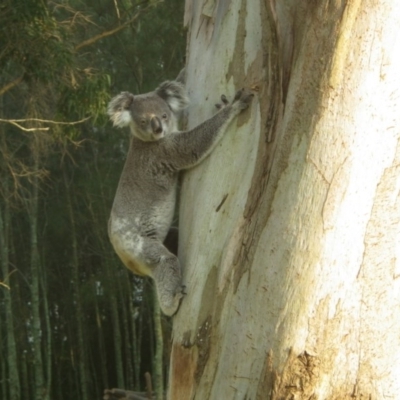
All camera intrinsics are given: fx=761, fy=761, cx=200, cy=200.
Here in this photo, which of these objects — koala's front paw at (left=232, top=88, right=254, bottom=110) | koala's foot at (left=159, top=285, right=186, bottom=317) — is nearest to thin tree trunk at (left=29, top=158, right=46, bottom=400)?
koala's foot at (left=159, top=285, right=186, bottom=317)

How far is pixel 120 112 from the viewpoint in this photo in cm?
362

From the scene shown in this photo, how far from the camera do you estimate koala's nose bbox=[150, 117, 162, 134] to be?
3448 millimetres

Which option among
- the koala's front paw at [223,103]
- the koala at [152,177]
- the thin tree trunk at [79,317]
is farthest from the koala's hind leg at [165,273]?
the thin tree trunk at [79,317]

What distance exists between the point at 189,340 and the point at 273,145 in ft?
1.92

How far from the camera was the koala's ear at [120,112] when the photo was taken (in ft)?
11.8

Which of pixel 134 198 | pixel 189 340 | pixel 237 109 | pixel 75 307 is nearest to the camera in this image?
pixel 189 340

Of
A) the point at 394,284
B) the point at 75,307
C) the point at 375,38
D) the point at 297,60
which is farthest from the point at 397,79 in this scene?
the point at 75,307

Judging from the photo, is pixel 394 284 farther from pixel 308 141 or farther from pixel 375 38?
pixel 375 38

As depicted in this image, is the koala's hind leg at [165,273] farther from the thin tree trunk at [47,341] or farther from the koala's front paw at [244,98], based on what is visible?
the thin tree trunk at [47,341]

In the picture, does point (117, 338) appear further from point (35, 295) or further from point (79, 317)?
point (35, 295)

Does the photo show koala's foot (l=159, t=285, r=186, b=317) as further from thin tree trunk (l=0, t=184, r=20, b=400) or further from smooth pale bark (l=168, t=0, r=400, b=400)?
thin tree trunk (l=0, t=184, r=20, b=400)

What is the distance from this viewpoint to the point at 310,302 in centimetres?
178

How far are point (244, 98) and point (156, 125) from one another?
1.25 metres

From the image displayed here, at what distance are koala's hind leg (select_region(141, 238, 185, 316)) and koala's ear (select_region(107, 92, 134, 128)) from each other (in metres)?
0.67
